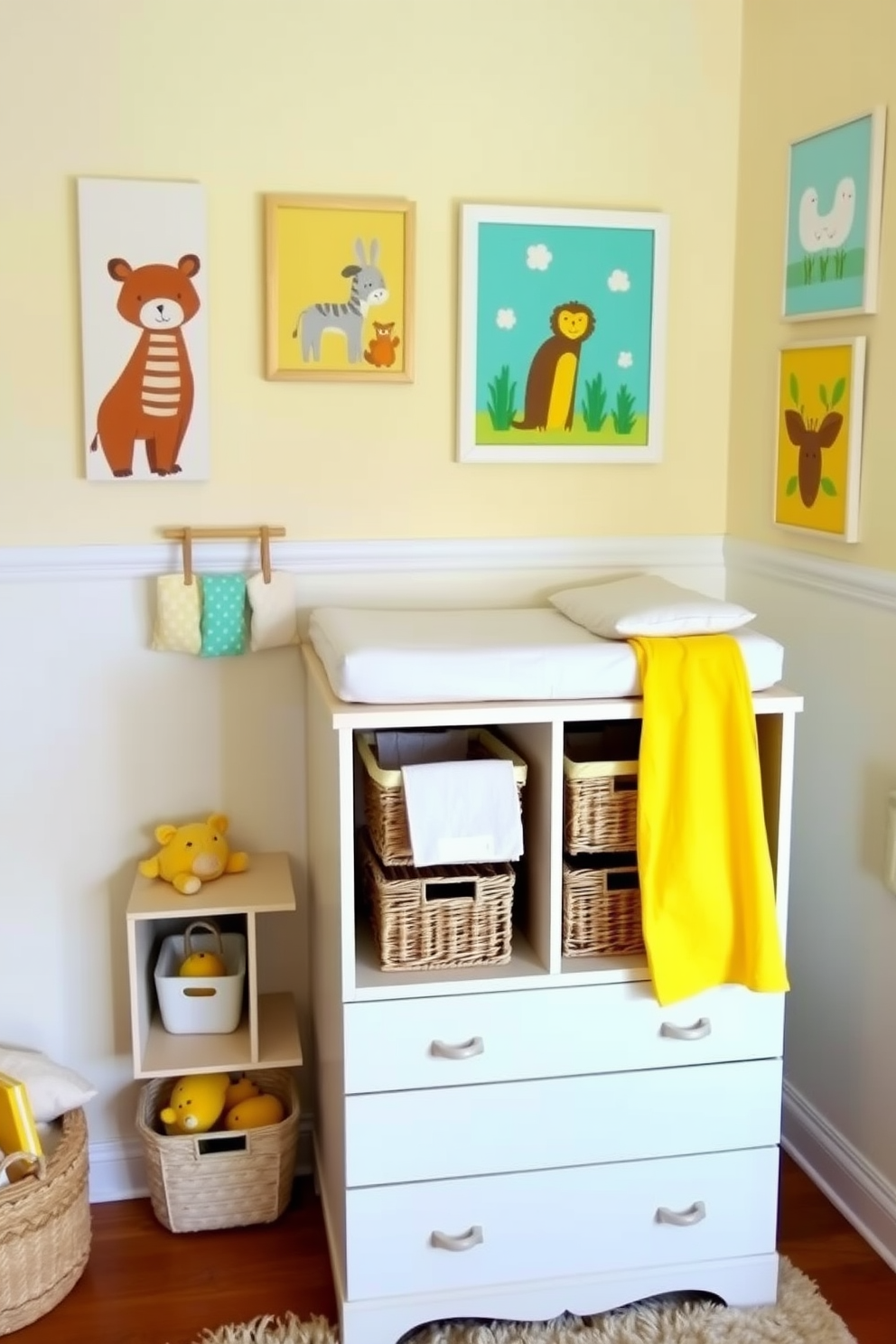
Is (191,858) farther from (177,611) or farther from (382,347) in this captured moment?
(382,347)

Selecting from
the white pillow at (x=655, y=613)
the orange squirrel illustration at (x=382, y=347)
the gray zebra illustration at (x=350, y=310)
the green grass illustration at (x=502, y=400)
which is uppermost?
the gray zebra illustration at (x=350, y=310)

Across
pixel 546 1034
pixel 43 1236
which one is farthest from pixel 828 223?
pixel 43 1236

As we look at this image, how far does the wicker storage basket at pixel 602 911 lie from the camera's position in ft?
6.72

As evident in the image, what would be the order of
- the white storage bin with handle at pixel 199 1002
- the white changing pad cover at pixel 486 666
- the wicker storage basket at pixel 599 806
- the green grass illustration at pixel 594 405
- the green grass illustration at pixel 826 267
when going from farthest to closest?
the green grass illustration at pixel 594 405, the white storage bin with handle at pixel 199 1002, the green grass illustration at pixel 826 267, the wicker storage basket at pixel 599 806, the white changing pad cover at pixel 486 666

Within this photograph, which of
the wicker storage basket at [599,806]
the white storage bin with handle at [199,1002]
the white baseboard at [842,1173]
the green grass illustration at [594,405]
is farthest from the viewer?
the green grass illustration at [594,405]

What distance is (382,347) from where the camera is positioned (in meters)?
2.39

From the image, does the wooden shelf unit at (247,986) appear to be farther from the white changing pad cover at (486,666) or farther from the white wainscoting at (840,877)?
the white wainscoting at (840,877)

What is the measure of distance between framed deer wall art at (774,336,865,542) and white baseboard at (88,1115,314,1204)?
135 cm

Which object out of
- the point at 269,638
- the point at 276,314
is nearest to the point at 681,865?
the point at 269,638

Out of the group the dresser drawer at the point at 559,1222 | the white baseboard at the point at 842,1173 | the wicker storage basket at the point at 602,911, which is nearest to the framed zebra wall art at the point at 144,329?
the wicker storage basket at the point at 602,911

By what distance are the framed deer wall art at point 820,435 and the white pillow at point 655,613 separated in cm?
24

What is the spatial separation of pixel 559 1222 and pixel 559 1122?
0.15 m

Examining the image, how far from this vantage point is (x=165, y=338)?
7.58 feet

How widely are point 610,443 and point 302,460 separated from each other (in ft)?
Result: 1.75
